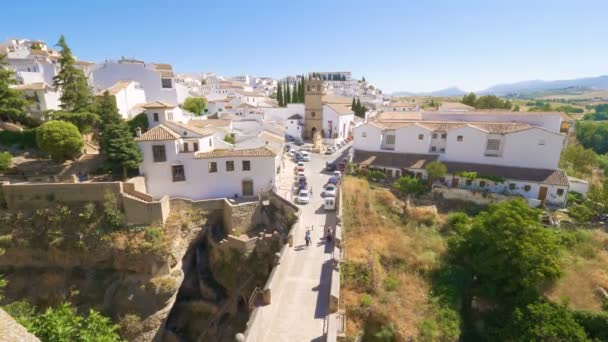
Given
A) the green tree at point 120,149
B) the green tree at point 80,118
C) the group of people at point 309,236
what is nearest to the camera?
the group of people at point 309,236

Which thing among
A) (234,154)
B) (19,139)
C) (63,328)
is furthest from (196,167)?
(19,139)

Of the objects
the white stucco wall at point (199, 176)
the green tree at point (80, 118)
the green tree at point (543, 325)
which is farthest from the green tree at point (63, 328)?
the green tree at point (543, 325)

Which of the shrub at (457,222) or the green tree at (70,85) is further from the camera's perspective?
the green tree at (70,85)

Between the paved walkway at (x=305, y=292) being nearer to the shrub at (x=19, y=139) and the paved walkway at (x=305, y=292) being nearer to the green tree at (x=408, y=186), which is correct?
the green tree at (x=408, y=186)

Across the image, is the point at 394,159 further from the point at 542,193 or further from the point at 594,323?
the point at 594,323

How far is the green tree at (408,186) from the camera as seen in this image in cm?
2644

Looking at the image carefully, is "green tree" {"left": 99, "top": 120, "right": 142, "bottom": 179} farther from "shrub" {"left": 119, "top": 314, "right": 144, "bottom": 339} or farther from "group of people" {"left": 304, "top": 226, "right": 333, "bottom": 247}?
"group of people" {"left": 304, "top": 226, "right": 333, "bottom": 247}

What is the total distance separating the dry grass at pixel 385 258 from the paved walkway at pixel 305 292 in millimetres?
1413

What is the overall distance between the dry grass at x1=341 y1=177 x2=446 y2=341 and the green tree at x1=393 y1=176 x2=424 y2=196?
1.33 m

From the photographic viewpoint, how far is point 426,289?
17062mm

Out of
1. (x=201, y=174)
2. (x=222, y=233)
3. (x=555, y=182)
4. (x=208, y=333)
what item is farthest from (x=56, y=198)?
(x=555, y=182)

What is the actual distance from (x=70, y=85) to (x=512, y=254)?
34.8 m

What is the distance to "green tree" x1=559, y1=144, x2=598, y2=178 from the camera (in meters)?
32.5

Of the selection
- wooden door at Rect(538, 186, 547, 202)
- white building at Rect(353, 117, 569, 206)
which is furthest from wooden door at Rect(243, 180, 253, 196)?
wooden door at Rect(538, 186, 547, 202)
